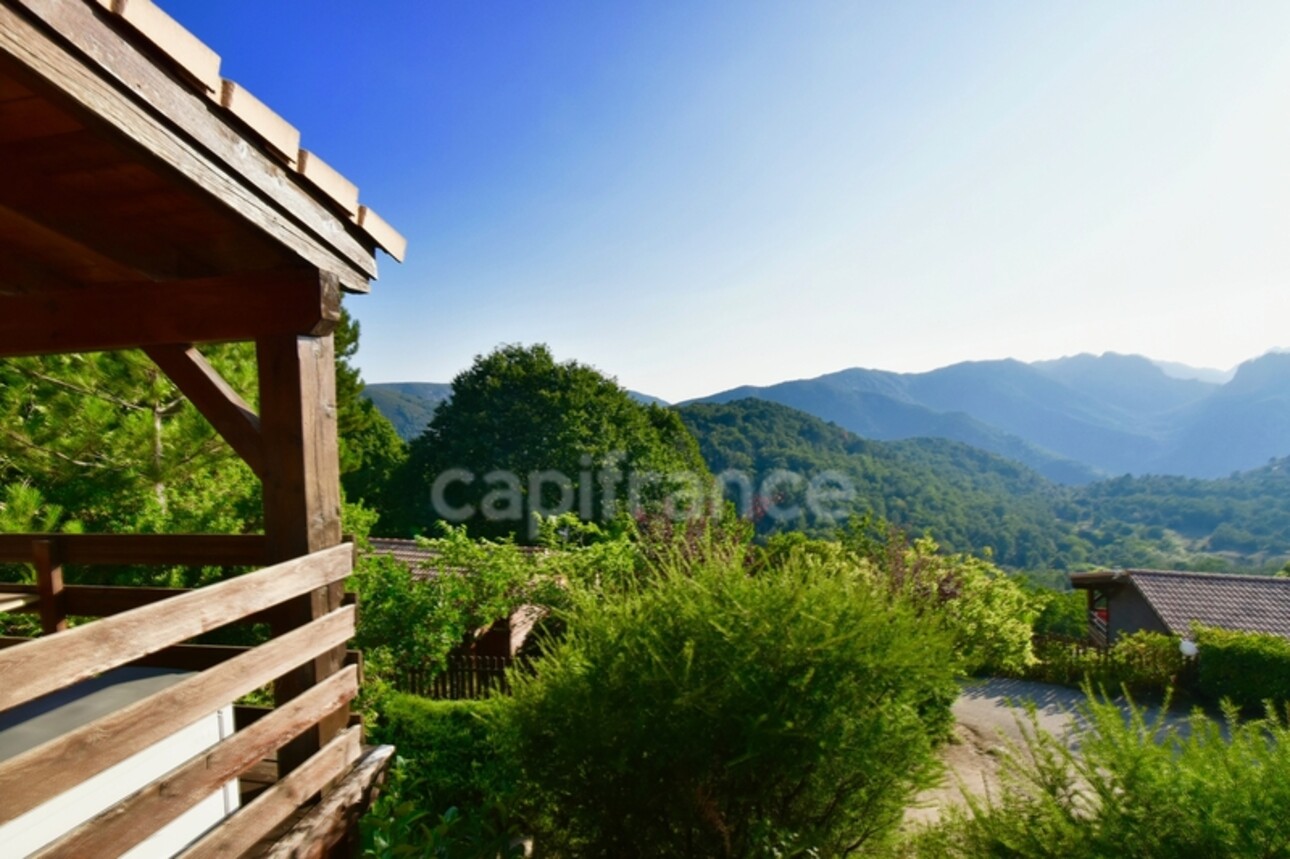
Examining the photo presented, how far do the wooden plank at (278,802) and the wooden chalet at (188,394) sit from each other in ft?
0.03

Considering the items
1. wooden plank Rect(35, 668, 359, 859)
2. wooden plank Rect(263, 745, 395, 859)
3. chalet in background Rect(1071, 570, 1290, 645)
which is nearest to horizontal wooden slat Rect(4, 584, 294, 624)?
wooden plank Rect(263, 745, 395, 859)

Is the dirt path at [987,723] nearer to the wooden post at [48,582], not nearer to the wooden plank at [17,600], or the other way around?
the wooden post at [48,582]

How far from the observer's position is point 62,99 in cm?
176

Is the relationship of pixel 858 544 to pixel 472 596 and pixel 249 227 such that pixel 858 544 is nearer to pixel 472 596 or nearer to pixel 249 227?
pixel 472 596

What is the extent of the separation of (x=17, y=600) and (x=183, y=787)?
2.48 meters

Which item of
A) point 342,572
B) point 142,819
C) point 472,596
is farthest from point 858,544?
point 142,819

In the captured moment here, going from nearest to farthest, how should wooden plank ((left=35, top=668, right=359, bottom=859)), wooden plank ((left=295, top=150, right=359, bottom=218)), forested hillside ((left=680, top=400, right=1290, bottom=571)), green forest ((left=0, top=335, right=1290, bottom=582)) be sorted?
wooden plank ((left=35, top=668, right=359, bottom=859)), wooden plank ((left=295, top=150, right=359, bottom=218)), green forest ((left=0, top=335, right=1290, bottom=582)), forested hillside ((left=680, top=400, right=1290, bottom=571))

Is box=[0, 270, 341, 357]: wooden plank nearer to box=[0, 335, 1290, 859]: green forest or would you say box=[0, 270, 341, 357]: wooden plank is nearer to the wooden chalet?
the wooden chalet

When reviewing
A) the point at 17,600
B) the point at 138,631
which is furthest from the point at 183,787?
the point at 17,600

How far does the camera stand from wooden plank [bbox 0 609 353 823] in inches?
58.4

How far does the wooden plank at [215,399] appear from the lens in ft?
9.27

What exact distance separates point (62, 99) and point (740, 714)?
3.30m

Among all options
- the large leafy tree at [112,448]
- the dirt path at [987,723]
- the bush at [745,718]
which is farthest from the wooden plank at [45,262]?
the dirt path at [987,723]

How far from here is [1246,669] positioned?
1290cm
